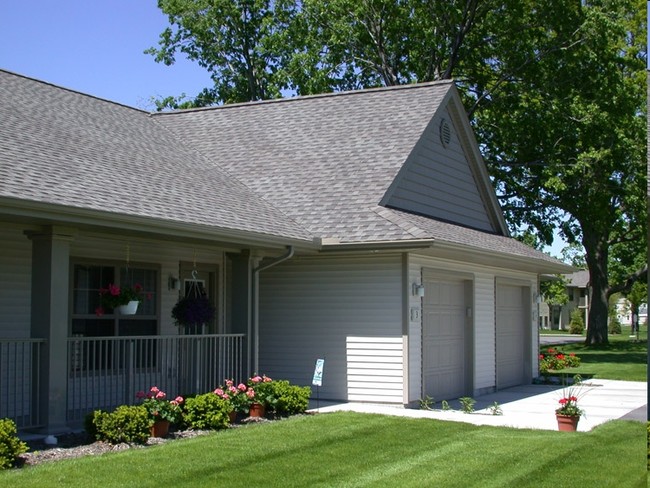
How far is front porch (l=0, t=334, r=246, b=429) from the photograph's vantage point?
1084cm

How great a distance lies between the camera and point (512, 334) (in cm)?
2059

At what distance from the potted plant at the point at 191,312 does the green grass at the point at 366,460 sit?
2.54 meters

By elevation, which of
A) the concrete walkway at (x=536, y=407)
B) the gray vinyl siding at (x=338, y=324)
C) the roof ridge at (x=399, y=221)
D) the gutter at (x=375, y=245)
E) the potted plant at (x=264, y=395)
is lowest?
the concrete walkway at (x=536, y=407)

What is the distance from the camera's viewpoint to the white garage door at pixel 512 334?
19.7 meters

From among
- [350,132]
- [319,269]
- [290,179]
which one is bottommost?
[319,269]

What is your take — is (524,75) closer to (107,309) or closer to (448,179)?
(448,179)

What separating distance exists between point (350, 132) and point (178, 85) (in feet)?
71.5

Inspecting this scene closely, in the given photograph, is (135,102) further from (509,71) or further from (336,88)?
(509,71)

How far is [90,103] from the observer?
18.2 meters

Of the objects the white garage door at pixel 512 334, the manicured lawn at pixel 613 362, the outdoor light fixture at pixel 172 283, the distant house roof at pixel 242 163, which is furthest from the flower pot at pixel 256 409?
the manicured lawn at pixel 613 362

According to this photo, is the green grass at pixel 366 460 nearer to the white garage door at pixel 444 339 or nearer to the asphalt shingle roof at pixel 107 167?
the asphalt shingle roof at pixel 107 167

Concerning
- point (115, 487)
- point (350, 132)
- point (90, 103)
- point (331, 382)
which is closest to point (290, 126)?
point (350, 132)

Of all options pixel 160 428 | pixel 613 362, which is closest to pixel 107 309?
pixel 160 428

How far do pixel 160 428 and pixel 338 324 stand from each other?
488cm
